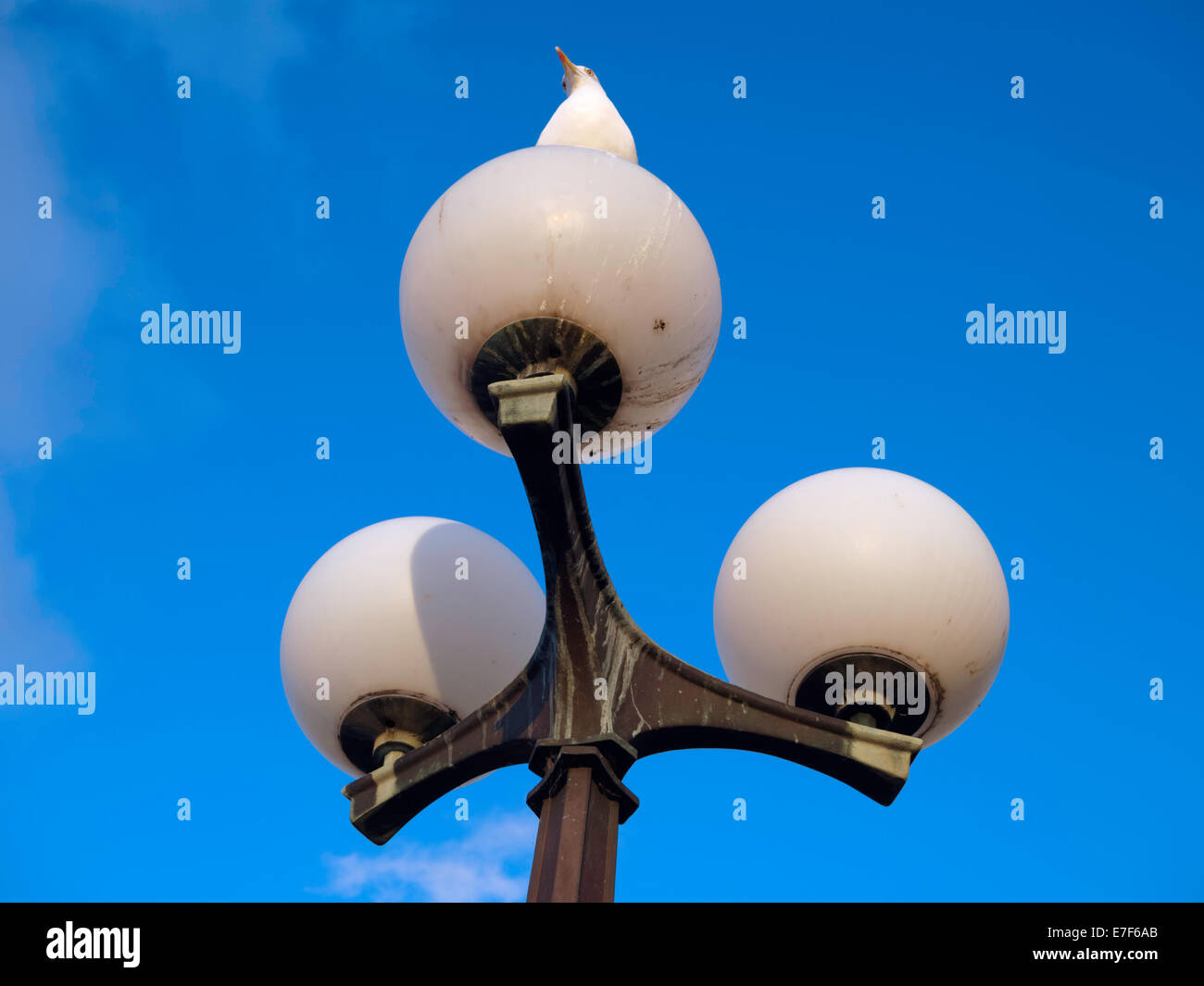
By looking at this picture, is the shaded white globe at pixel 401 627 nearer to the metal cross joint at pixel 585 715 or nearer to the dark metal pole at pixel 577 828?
the metal cross joint at pixel 585 715

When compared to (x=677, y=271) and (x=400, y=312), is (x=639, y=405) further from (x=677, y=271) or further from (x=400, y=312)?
(x=400, y=312)

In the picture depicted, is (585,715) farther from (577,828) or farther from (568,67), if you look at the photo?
(568,67)

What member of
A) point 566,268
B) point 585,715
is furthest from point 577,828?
point 566,268

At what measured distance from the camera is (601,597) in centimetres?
410

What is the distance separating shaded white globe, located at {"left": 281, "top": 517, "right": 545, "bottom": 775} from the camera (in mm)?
4797

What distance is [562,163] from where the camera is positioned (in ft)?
13.3

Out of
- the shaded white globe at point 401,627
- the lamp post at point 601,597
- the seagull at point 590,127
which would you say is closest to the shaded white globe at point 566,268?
the lamp post at point 601,597

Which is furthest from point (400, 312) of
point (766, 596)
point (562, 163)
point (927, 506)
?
point (927, 506)

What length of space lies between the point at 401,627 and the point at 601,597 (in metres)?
1.00

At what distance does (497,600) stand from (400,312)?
49.4 inches

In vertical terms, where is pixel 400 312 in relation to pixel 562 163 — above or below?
below

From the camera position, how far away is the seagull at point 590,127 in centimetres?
480

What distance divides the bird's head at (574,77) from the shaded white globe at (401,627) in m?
1.77
